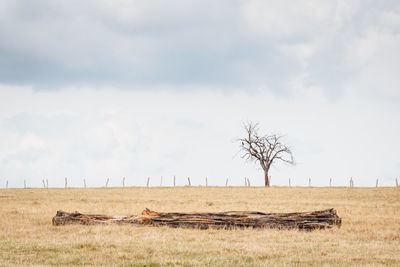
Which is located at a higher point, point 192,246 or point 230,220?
point 230,220

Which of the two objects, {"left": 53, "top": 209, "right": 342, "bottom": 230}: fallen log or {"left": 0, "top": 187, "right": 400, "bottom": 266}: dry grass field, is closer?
{"left": 0, "top": 187, "right": 400, "bottom": 266}: dry grass field

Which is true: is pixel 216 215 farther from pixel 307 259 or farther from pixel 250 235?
pixel 307 259

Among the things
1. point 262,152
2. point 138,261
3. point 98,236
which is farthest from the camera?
point 262,152

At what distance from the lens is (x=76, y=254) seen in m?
12.1

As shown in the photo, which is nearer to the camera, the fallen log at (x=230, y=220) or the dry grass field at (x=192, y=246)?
the dry grass field at (x=192, y=246)

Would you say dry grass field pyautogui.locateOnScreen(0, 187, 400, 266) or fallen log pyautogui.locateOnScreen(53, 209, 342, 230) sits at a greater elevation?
fallen log pyautogui.locateOnScreen(53, 209, 342, 230)

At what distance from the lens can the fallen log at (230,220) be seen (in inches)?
695

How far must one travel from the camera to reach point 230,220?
58.6 ft

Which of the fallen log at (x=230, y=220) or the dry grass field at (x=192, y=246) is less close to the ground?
the fallen log at (x=230, y=220)

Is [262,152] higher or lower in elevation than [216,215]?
higher

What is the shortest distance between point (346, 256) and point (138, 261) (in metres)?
5.53

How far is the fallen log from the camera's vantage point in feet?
57.9

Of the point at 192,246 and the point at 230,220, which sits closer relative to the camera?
the point at 192,246

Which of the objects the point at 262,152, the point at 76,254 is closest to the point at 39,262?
the point at 76,254
